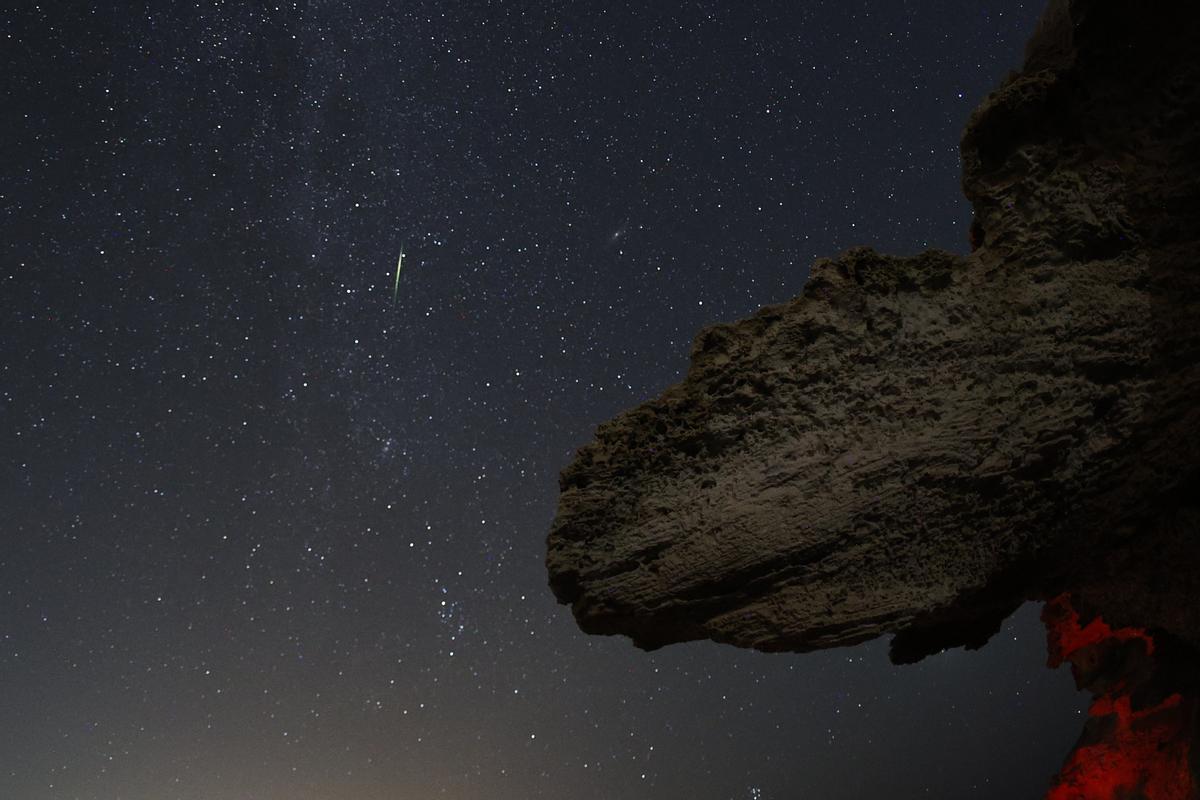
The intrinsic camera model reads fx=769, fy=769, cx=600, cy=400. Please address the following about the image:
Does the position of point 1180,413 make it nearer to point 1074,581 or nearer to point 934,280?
point 1074,581

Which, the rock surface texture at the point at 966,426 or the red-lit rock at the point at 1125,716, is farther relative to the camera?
the red-lit rock at the point at 1125,716

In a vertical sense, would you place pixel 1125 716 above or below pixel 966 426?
below

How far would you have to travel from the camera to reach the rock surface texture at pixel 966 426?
4.00 metres

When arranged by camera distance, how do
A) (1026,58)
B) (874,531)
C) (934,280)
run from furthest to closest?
1. (1026,58)
2. (934,280)
3. (874,531)

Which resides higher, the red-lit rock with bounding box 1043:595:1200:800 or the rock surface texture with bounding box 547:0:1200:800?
the rock surface texture with bounding box 547:0:1200:800

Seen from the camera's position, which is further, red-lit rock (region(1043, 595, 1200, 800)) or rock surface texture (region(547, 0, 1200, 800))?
red-lit rock (region(1043, 595, 1200, 800))

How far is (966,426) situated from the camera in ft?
13.3

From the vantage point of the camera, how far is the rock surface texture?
400 cm

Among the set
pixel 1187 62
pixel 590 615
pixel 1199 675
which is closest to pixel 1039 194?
pixel 1187 62

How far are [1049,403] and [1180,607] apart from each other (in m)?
1.50

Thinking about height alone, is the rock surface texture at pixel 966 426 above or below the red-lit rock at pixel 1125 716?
above

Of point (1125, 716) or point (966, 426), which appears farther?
point (1125, 716)

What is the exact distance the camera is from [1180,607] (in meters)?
4.38

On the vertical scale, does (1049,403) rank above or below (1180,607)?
above
